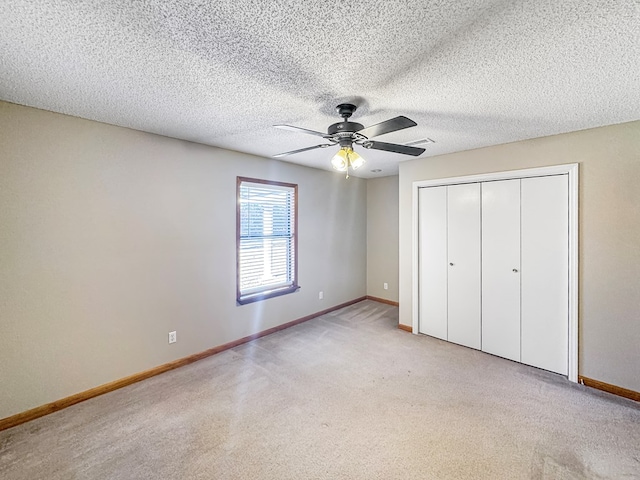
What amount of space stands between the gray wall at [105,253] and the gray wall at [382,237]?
7.86 feet

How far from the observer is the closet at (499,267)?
2953 millimetres

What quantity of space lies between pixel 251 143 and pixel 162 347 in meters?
2.33

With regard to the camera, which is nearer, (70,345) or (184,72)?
(184,72)

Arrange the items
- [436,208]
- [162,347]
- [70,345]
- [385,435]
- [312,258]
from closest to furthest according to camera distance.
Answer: [385,435]
[70,345]
[162,347]
[436,208]
[312,258]

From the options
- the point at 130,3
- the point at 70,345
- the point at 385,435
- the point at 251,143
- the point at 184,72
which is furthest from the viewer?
the point at 251,143

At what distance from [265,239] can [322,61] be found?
105 inches

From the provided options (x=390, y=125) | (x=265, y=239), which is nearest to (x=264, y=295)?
(x=265, y=239)

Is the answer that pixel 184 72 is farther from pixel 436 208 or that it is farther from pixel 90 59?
pixel 436 208

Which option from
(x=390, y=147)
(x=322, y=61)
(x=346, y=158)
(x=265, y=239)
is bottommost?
(x=265, y=239)

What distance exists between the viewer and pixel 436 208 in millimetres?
3791

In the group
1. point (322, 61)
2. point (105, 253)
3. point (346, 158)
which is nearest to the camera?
point (322, 61)

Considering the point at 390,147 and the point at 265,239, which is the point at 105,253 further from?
the point at 390,147

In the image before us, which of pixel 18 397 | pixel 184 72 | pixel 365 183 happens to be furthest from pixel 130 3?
pixel 365 183

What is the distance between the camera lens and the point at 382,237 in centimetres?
548
